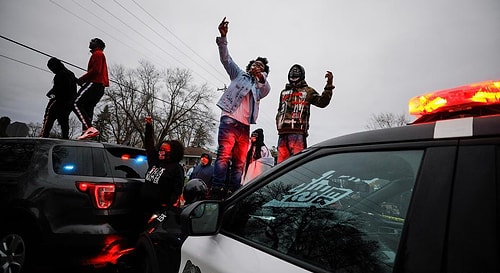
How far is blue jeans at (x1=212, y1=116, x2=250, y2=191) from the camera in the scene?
153 inches

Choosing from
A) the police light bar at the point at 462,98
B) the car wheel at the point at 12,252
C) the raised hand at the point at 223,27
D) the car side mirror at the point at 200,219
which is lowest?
the car wheel at the point at 12,252

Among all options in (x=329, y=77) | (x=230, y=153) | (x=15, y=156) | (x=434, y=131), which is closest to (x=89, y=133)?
(x=15, y=156)

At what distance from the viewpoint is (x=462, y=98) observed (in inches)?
41.5

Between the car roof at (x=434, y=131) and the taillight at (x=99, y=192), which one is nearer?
the car roof at (x=434, y=131)

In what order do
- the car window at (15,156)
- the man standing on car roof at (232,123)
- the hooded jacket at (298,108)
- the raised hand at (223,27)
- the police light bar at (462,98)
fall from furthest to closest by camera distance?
1. the hooded jacket at (298,108)
2. the man standing on car roof at (232,123)
3. the raised hand at (223,27)
4. the car window at (15,156)
5. the police light bar at (462,98)

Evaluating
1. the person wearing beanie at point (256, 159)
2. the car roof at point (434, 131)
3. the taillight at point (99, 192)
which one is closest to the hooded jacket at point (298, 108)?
the person wearing beanie at point (256, 159)

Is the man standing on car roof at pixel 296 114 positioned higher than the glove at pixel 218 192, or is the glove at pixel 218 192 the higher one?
the man standing on car roof at pixel 296 114

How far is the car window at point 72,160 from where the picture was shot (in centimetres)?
294

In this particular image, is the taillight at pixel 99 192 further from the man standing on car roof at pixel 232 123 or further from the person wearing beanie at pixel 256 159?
the person wearing beanie at pixel 256 159

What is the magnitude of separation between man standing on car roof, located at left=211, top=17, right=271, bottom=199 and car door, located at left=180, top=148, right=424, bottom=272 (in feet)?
8.01

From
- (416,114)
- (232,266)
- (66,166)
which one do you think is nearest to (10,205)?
(66,166)

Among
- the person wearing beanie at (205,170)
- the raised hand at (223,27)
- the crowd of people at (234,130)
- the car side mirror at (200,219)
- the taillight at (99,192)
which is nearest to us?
the car side mirror at (200,219)

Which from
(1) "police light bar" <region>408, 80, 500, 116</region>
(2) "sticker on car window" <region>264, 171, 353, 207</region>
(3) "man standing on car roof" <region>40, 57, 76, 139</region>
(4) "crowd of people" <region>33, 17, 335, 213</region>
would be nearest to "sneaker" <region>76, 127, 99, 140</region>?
(4) "crowd of people" <region>33, 17, 335, 213</region>

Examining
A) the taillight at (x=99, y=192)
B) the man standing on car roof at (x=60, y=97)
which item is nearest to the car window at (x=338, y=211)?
the taillight at (x=99, y=192)
